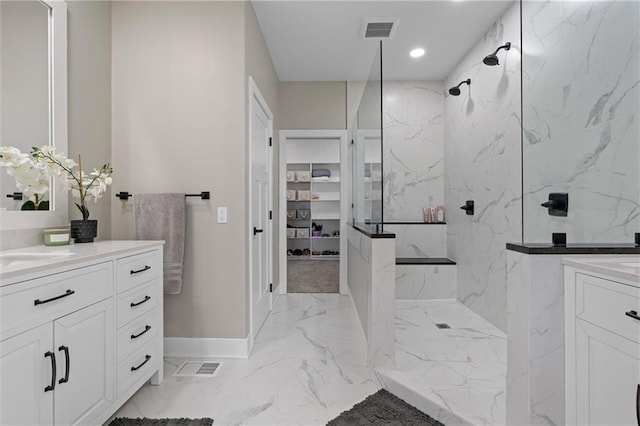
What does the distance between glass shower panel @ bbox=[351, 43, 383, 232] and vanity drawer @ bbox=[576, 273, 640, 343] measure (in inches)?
45.7

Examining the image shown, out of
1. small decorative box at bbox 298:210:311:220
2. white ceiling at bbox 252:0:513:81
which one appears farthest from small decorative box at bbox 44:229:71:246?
small decorative box at bbox 298:210:311:220

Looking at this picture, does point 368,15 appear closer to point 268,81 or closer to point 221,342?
point 268,81

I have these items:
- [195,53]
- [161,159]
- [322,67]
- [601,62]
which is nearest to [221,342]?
[161,159]

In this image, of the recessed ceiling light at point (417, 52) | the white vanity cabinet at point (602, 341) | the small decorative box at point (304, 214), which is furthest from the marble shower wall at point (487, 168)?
the small decorative box at point (304, 214)

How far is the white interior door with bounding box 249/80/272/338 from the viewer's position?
2.66 metres

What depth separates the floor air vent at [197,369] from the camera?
2135 millimetres

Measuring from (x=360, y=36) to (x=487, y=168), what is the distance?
1.72 metres

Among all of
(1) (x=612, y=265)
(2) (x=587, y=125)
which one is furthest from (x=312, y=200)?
(1) (x=612, y=265)

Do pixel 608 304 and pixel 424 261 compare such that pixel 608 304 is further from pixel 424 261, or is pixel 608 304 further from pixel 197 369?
pixel 424 261

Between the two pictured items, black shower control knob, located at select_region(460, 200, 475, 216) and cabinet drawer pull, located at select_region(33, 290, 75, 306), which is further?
black shower control knob, located at select_region(460, 200, 475, 216)

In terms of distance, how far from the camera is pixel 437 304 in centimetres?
345

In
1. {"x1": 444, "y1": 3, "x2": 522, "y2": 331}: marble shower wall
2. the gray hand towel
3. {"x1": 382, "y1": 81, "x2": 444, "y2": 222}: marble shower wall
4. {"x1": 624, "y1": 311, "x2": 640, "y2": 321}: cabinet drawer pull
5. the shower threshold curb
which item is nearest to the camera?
{"x1": 624, "y1": 311, "x2": 640, "y2": 321}: cabinet drawer pull

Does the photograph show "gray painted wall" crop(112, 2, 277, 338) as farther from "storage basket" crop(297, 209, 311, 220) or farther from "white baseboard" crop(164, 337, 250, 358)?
"storage basket" crop(297, 209, 311, 220)

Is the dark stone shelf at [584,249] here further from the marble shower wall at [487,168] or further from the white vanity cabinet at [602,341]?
the marble shower wall at [487,168]
